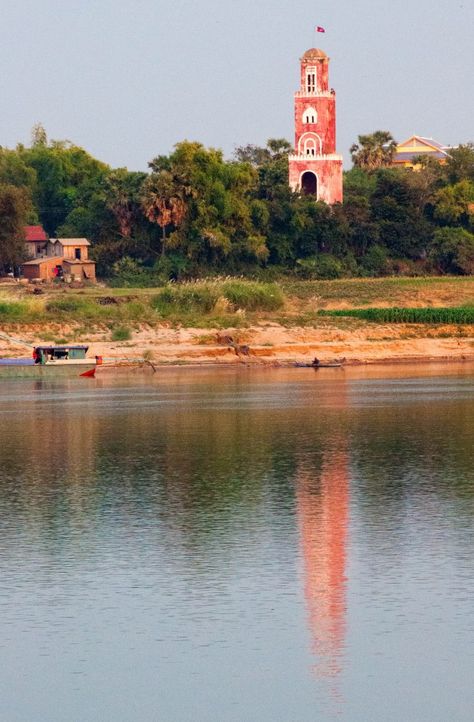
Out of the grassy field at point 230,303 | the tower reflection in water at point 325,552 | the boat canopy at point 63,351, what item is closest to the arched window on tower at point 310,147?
the grassy field at point 230,303

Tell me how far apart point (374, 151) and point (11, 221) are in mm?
55327

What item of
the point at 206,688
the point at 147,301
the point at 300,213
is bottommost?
the point at 206,688

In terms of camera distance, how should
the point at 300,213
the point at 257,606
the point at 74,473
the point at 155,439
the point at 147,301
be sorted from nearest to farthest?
the point at 257,606 < the point at 74,473 < the point at 155,439 < the point at 147,301 < the point at 300,213

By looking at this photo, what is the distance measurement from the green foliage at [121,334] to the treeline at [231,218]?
17.4m

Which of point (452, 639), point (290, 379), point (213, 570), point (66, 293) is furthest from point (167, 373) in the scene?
point (452, 639)

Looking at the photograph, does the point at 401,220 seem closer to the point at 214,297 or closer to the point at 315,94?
the point at 315,94

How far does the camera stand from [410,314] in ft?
287

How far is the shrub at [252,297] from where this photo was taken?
87875mm

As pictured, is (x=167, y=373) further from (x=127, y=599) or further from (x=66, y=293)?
(x=127, y=599)

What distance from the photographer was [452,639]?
23.6 meters

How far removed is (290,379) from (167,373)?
23.1 feet

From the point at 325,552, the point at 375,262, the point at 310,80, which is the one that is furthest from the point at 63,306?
the point at 325,552

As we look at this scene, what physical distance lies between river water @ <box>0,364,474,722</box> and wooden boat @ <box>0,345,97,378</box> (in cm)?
2109

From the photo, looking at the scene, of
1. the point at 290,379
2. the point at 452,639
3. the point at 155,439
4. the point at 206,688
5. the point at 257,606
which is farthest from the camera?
the point at 290,379
